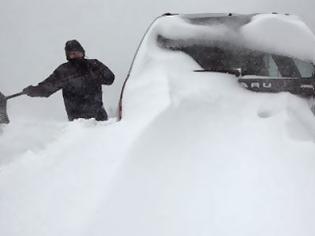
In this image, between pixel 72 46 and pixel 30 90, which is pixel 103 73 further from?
→ pixel 30 90

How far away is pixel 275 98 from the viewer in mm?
4352

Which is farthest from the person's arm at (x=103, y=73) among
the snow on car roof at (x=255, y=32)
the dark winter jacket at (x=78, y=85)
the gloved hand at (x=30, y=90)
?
the snow on car roof at (x=255, y=32)

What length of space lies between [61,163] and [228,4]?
18426 mm

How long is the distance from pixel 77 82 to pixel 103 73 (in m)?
0.28

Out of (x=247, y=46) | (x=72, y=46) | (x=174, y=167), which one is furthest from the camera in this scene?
(x=72, y=46)

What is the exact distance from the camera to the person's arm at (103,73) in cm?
577

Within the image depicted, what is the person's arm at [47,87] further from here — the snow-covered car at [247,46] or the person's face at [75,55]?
the snow-covered car at [247,46]

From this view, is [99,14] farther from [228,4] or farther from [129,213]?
[129,213]

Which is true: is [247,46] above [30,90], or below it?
above

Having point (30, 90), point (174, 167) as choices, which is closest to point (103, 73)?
point (30, 90)

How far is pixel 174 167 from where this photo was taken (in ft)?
11.4

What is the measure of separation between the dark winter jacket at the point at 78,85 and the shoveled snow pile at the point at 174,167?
3.58 feet

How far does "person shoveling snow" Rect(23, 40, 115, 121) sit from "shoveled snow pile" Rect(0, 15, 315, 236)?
1.09 metres

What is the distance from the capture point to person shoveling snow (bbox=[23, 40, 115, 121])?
18.9 ft
